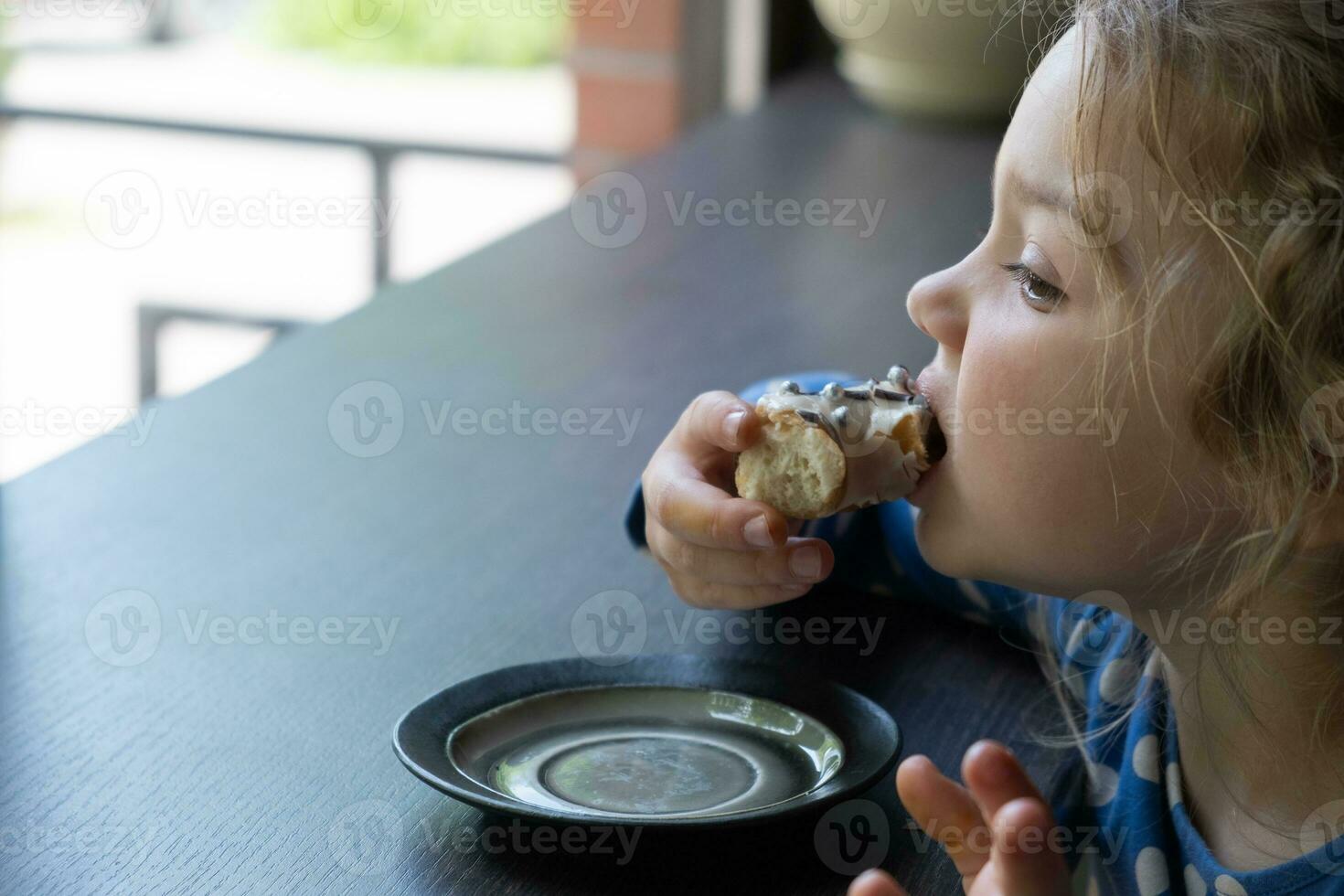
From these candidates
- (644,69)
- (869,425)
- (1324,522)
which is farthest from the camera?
(644,69)

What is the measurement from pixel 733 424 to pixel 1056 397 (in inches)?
6.5

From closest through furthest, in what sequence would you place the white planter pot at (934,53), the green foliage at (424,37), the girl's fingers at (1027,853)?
1. the girl's fingers at (1027,853)
2. the white planter pot at (934,53)
3. the green foliage at (424,37)

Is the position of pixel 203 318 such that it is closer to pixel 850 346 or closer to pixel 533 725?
pixel 850 346

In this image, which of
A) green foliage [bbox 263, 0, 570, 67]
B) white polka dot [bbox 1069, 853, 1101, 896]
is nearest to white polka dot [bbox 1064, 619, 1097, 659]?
white polka dot [bbox 1069, 853, 1101, 896]

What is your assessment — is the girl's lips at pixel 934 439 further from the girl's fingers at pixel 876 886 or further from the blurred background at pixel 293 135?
the blurred background at pixel 293 135

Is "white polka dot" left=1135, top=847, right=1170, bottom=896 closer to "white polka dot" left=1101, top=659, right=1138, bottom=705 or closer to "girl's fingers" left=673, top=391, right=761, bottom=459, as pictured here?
"white polka dot" left=1101, top=659, right=1138, bottom=705

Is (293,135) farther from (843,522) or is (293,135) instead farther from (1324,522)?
(1324,522)

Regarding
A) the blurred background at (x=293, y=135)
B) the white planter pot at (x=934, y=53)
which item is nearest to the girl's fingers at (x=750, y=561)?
the blurred background at (x=293, y=135)

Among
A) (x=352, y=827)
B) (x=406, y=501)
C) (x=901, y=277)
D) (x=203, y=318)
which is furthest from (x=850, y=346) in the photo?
(x=203, y=318)

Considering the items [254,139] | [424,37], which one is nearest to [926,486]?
[254,139]

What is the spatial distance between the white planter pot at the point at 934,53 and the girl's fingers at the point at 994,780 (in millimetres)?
1432

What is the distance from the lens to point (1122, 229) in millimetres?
596

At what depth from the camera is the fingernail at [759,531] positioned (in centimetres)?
70

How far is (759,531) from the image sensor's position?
2.29 ft
